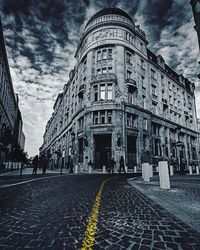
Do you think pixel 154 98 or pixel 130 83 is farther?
pixel 154 98

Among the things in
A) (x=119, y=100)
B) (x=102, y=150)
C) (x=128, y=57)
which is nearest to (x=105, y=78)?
(x=119, y=100)

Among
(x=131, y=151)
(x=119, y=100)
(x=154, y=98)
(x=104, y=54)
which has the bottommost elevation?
(x=131, y=151)

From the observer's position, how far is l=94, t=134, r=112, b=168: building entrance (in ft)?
82.3

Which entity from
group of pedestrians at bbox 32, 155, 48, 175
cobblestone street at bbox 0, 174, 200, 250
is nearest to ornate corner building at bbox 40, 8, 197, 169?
group of pedestrians at bbox 32, 155, 48, 175

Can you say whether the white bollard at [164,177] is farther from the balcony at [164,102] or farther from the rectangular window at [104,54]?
the balcony at [164,102]

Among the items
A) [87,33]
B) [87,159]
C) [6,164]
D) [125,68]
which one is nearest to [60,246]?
[87,159]

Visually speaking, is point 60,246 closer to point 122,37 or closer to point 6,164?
point 6,164

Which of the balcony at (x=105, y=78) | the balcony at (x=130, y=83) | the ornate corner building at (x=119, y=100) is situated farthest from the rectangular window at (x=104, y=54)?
the balcony at (x=130, y=83)

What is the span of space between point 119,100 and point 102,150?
26.4ft

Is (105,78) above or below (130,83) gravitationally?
above

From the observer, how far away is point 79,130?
28.8 m

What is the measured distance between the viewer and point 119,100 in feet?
85.9

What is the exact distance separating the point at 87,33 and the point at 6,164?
25795 millimetres

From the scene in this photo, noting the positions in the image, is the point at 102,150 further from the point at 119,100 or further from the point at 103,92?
the point at 103,92
